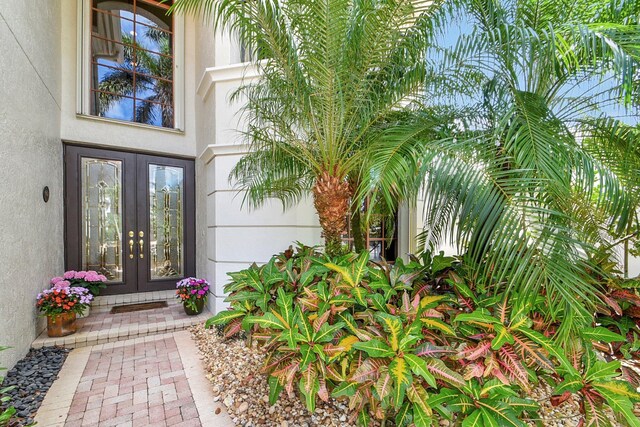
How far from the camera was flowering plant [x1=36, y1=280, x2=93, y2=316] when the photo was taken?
3898mm

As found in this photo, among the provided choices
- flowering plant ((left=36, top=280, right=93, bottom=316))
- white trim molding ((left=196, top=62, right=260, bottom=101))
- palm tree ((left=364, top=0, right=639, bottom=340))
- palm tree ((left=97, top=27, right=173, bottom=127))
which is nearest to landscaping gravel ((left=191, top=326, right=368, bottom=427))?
palm tree ((left=364, top=0, right=639, bottom=340))

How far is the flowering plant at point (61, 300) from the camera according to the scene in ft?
12.8

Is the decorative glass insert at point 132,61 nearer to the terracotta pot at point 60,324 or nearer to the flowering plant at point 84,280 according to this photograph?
the flowering plant at point 84,280

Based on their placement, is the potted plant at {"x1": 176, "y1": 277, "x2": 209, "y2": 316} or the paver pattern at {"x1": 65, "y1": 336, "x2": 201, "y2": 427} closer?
the paver pattern at {"x1": 65, "y1": 336, "x2": 201, "y2": 427}

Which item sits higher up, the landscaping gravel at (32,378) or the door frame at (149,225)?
the door frame at (149,225)

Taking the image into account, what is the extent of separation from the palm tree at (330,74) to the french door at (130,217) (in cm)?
352

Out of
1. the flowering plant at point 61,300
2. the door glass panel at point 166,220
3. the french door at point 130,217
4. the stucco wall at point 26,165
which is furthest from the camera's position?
the door glass panel at point 166,220

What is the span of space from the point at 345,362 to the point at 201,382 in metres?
2.13

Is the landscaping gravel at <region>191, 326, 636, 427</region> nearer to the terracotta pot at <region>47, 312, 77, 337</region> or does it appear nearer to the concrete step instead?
the concrete step

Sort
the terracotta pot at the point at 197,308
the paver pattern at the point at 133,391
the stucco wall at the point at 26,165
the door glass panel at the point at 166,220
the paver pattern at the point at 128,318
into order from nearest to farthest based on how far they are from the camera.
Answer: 1. the paver pattern at the point at 133,391
2. the stucco wall at the point at 26,165
3. the paver pattern at the point at 128,318
4. the terracotta pot at the point at 197,308
5. the door glass panel at the point at 166,220

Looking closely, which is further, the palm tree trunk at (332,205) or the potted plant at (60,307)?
the potted plant at (60,307)

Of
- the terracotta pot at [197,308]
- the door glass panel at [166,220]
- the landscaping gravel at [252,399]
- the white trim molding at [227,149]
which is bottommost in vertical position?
the landscaping gravel at [252,399]

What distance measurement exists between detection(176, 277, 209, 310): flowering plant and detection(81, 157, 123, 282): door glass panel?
1.69 meters

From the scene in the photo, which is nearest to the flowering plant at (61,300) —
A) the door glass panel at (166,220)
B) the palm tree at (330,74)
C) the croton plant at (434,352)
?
the door glass panel at (166,220)
